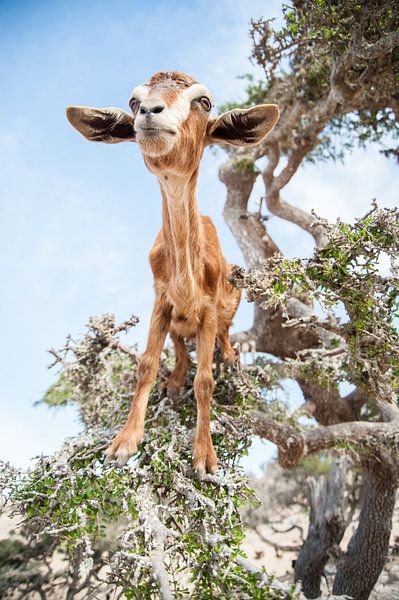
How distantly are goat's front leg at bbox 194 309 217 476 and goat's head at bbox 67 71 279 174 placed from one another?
1.47 meters

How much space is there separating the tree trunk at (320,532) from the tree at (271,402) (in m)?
0.03

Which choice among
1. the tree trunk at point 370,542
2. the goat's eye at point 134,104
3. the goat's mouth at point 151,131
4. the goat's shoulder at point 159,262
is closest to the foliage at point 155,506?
the goat's shoulder at point 159,262

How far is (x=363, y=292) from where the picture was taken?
3.90m

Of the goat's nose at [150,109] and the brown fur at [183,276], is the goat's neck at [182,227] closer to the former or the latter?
the brown fur at [183,276]

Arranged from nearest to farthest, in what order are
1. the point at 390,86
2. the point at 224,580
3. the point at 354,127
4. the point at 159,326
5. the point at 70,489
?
1. the point at 224,580
2. the point at 70,489
3. the point at 159,326
4. the point at 390,86
5. the point at 354,127

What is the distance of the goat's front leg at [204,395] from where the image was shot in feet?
12.0

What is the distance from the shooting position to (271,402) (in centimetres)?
670

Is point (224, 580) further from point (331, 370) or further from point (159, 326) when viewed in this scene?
point (331, 370)

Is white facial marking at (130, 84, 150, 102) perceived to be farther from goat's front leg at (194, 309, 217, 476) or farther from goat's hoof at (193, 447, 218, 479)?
goat's hoof at (193, 447, 218, 479)

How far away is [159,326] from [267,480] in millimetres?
16933

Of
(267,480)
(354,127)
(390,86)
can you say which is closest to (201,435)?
(390,86)

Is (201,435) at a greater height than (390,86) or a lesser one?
lesser

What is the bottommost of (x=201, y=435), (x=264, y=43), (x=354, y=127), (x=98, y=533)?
(x=98, y=533)

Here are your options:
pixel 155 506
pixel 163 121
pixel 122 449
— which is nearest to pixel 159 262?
pixel 163 121
